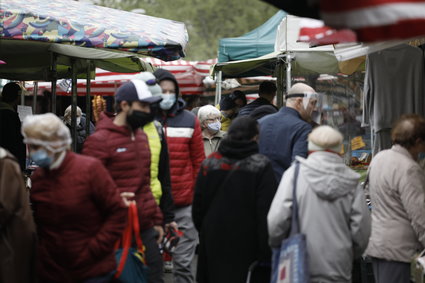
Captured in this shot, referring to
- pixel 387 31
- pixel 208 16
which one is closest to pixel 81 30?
pixel 387 31

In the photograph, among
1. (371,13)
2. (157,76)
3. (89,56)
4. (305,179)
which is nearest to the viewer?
(371,13)

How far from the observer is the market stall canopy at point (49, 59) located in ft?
30.5

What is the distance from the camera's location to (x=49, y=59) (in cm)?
1081

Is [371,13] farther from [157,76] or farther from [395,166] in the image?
[157,76]

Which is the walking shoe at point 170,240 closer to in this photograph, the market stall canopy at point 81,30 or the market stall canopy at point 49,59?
the market stall canopy at point 81,30

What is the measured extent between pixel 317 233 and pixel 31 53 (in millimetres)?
5591


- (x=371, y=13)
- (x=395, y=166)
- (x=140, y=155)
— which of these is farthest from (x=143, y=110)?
(x=371, y=13)

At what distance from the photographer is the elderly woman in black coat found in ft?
19.6

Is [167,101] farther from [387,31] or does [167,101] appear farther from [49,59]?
[49,59]

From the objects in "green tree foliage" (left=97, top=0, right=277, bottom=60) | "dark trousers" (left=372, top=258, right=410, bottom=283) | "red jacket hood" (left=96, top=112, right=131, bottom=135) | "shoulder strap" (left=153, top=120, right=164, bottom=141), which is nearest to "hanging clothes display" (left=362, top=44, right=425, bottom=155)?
"dark trousers" (left=372, top=258, right=410, bottom=283)

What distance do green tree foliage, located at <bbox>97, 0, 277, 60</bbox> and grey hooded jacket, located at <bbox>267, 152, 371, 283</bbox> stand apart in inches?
1247

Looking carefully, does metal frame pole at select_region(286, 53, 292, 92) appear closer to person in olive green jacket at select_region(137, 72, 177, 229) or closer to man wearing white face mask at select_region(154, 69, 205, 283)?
man wearing white face mask at select_region(154, 69, 205, 283)

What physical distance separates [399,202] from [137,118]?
7.39 feet

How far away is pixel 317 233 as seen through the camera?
5695 millimetres
